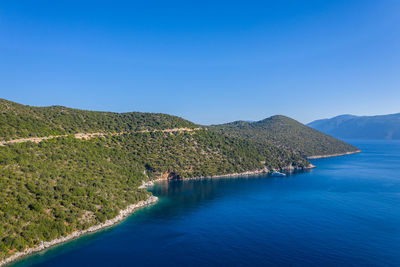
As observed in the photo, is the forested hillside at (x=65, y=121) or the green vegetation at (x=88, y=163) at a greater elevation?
the forested hillside at (x=65, y=121)

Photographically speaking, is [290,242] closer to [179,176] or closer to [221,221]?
[221,221]

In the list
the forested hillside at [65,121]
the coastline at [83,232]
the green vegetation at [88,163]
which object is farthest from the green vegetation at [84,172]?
the forested hillside at [65,121]

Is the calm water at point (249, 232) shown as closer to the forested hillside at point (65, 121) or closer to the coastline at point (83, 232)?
the coastline at point (83, 232)

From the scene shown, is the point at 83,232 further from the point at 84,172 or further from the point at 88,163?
the point at 88,163

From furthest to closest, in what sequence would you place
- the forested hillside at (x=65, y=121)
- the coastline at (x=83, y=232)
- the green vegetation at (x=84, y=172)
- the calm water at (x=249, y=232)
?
the forested hillside at (x=65, y=121)
the green vegetation at (x=84, y=172)
the calm water at (x=249, y=232)
the coastline at (x=83, y=232)

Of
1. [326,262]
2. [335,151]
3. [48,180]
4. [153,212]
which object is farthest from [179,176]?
[335,151]

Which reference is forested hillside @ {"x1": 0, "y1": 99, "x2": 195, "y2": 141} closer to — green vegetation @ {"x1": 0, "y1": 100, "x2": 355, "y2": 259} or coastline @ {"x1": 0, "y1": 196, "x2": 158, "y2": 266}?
green vegetation @ {"x1": 0, "y1": 100, "x2": 355, "y2": 259}

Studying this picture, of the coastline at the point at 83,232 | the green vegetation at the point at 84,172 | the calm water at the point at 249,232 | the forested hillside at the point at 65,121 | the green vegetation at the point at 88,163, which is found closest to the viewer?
the coastline at the point at 83,232

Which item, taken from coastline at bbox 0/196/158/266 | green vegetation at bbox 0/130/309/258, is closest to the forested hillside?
green vegetation at bbox 0/130/309/258
